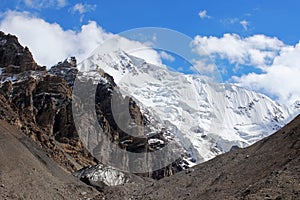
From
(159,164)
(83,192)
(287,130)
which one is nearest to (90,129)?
(159,164)

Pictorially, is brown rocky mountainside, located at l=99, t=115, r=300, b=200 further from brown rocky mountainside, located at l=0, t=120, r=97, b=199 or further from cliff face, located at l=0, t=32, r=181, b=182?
cliff face, located at l=0, t=32, r=181, b=182

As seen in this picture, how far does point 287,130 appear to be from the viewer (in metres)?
46.0

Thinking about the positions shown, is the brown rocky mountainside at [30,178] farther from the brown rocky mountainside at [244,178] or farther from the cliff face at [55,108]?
the cliff face at [55,108]

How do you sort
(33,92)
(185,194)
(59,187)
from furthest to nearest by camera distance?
1. (33,92)
2. (59,187)
3. (185,194)

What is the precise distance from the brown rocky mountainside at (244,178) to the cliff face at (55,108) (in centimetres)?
4756

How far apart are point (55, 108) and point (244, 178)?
93495mm

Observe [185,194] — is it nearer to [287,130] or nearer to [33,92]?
[287,130]

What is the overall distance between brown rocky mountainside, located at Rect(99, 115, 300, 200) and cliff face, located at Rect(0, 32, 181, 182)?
47.6m

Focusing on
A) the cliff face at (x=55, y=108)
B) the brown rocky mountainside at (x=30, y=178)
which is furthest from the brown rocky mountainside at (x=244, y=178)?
the cliff face at (x=55, y=108)

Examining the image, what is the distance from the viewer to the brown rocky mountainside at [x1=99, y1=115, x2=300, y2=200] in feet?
106

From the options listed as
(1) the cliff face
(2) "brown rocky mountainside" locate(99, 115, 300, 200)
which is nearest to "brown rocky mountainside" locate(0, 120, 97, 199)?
(2) "brown rocky mountainside" locate(99, 115, 300, 200)

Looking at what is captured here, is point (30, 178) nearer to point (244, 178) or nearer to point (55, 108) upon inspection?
point (244, 178)

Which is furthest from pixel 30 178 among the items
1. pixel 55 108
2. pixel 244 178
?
pixel 55 108

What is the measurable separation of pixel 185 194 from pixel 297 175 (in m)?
13.1
